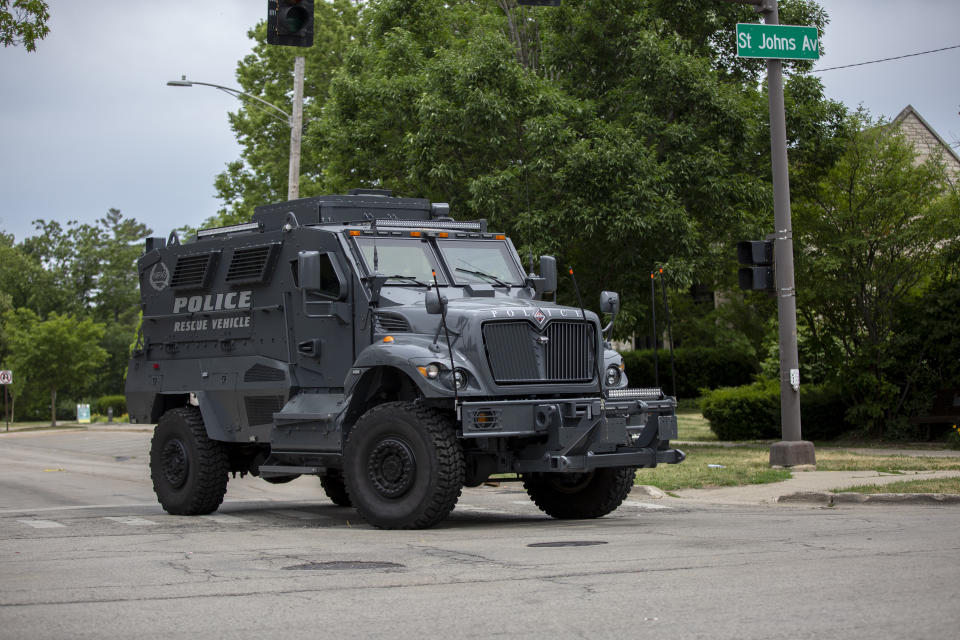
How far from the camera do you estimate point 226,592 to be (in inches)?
303

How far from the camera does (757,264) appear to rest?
18.0m

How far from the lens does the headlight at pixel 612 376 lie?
12.3 m

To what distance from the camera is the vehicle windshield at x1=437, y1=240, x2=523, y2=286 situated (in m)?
13.0

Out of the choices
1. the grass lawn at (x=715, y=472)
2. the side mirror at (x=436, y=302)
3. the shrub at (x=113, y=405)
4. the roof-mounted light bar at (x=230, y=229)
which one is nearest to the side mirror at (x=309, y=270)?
the side mirror at (x=436, y=302)

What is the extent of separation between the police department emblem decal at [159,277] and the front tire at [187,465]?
1542mm

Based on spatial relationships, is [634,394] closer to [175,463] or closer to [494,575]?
[494,575]

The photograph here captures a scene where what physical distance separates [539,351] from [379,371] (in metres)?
1.55

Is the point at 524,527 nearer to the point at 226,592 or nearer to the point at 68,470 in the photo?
the point at 226,592

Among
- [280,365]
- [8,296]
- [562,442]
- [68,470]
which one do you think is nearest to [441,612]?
[562,442]

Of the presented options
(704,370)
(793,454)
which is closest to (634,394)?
(793,454)

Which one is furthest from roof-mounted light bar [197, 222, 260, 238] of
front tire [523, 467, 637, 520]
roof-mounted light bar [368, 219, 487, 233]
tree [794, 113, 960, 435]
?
tree [794, 113, 960, 435]

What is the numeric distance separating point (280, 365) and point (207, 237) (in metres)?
2.42

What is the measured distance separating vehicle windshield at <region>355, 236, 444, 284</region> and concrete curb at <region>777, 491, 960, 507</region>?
485cm

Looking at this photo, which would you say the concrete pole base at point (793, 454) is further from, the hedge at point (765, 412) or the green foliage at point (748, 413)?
the green foliage at point (748, 413)
